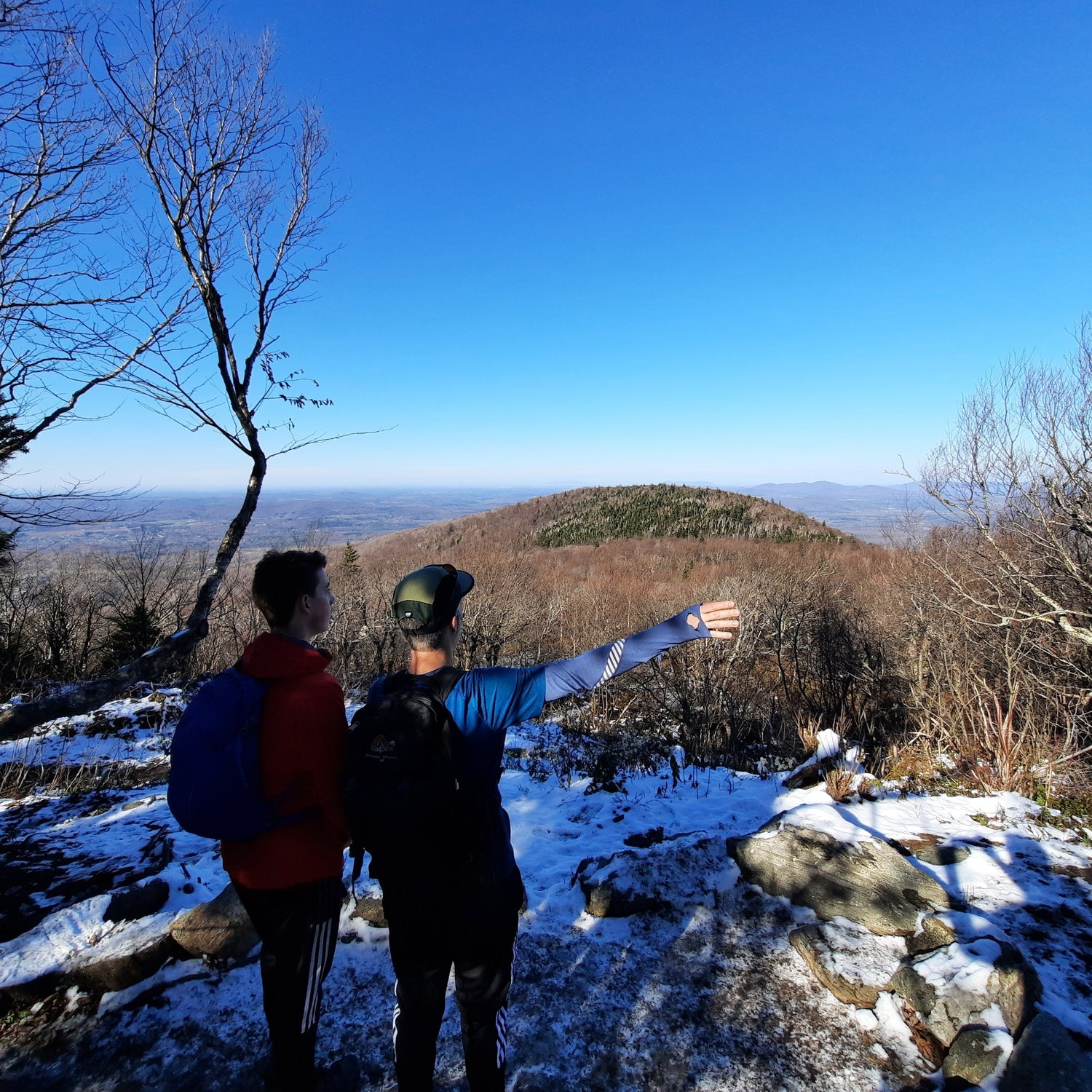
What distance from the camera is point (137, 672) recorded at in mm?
3426

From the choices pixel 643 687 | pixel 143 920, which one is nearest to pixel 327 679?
pixel 143 920

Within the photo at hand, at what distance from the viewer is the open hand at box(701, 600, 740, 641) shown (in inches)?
74.6

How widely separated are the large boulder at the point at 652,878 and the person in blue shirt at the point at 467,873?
1.92 meters

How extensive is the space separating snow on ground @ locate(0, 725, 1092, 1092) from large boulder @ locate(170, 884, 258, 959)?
8cm

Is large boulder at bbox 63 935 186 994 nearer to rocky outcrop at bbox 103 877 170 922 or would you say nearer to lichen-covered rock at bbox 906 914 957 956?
rocky outcrop at bbox 103 877 170 922

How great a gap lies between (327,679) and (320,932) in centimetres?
86

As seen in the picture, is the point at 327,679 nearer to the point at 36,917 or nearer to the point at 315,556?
the point at 315,556

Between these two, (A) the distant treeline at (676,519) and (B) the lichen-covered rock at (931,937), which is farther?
(A) the distant treeline at (676,519)

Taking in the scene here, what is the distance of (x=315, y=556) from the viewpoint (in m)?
2.00

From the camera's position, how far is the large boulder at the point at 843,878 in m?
3.35

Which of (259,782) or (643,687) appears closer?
(259,782)

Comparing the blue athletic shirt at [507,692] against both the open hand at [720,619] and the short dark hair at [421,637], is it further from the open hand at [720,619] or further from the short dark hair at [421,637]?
the short dark hair at [421,637]

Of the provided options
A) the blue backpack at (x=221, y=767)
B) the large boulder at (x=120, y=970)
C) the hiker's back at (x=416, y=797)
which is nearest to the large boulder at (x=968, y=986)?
the hiker's back at (x=416, y=797)

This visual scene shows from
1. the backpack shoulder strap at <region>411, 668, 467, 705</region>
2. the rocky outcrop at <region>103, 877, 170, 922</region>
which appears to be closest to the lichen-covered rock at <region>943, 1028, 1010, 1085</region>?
the backpack shoulder strap at <region>411, 668, 467, 705</region>
